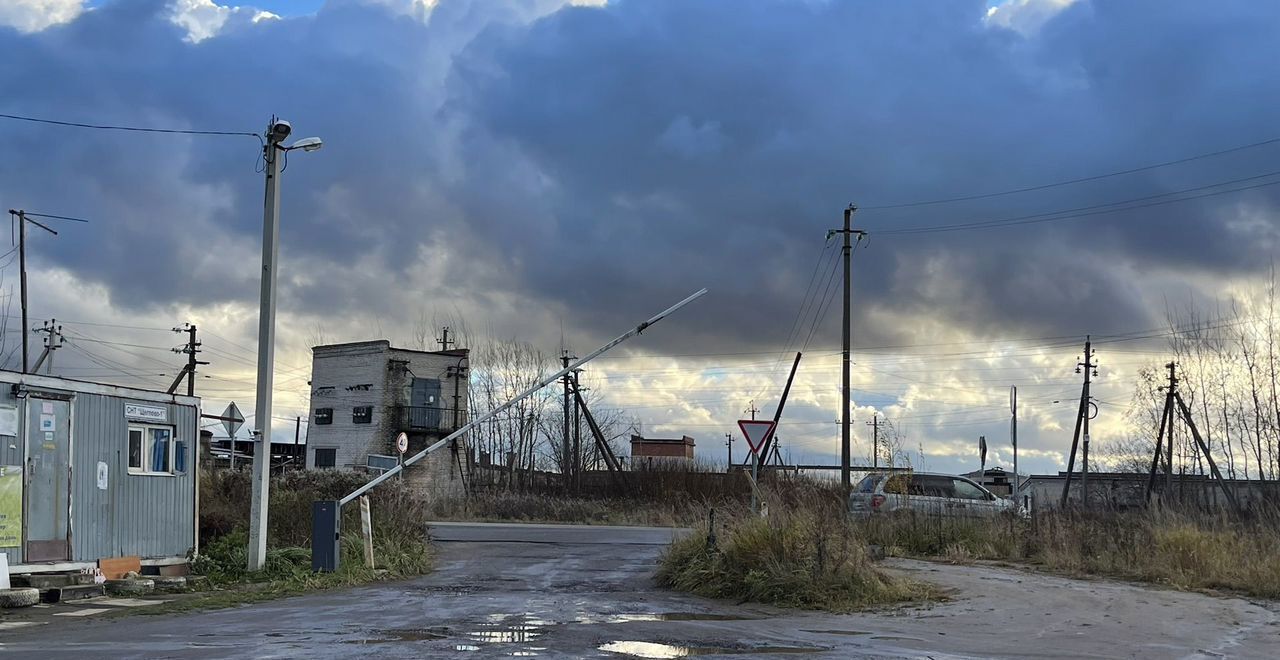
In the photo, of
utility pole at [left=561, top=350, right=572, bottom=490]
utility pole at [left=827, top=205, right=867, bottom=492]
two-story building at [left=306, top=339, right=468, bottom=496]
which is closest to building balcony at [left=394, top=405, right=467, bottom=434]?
two-story building at [left=306, top=339, right=468, bottom=496]

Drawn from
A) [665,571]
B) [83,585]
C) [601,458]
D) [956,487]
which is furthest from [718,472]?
[83,585]

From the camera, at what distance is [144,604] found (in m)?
13.6

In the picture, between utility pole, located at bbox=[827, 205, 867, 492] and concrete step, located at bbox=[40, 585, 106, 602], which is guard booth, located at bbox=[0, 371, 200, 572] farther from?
utility pole, located at bbox=[827, 205, 867, 492]

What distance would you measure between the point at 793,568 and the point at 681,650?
445 centimetres

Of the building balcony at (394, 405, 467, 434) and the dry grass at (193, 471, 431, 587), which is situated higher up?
the building balcony at (394, 405, 467, 434)

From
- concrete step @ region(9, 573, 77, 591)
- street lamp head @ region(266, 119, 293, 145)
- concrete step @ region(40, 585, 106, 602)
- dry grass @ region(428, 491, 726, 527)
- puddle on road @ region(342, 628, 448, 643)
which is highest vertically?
street lamp head @ region(266, 119, 293, 145)

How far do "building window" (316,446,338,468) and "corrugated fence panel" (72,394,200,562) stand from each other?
157 feet

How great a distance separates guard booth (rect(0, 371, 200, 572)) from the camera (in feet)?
47.0

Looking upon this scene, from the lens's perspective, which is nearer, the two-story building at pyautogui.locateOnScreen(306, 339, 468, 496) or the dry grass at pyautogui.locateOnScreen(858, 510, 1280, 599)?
the dry grass at pyautogui.locateOnScreen(858, 510, 1280, 599)

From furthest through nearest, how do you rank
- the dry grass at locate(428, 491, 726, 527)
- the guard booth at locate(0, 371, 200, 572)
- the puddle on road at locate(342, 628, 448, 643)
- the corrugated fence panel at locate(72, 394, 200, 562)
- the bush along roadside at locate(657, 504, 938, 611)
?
the dry grass at locate(428, 491, 726, 527) → the corrugated fence panel at locate(72, 394, 200, 562) → the guard booth at locate(0, 371, 200, 572) → the bush along roadside at locate(657, 504, 938, 611) → the puddle on road at locate(342, 628, 448, 643)

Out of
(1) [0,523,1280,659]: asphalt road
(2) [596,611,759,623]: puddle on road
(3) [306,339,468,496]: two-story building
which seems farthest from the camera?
(3) [306,339,468,496]: two-story building

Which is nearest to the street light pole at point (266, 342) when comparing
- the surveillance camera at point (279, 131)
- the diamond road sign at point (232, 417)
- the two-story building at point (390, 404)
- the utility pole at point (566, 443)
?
the surveillance camera at point (279, 131)

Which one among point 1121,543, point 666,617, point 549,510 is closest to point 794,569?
point 666,617

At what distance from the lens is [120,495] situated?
16031 millimetres
